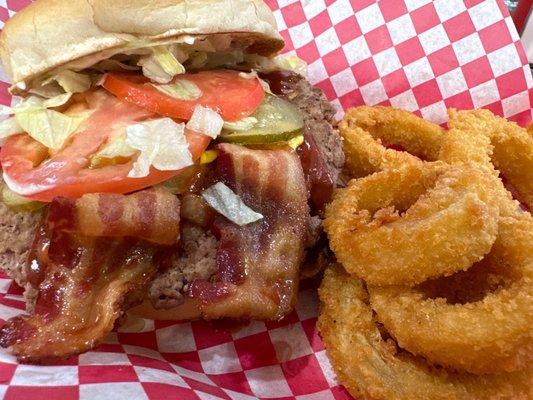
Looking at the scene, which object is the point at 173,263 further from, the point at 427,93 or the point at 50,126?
the point at 427,93

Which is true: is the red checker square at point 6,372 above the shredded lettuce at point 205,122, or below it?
below

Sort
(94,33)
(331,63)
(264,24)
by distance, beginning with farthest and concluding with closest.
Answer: (331,63) < (264,24) < (94,33)

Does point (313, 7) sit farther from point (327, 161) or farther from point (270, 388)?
point (270, 388)

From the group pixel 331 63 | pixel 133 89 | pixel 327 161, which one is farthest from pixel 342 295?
pixel 331 63

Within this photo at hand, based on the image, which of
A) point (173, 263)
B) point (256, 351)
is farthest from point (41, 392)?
point (256, 351)

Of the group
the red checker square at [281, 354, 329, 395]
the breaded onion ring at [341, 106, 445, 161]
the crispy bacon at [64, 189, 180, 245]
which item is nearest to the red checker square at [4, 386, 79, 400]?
the crispy bacon at [64, 189, 180, 245]

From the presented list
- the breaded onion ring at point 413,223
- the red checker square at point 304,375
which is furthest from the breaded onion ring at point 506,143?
the red checker square at point 304,375

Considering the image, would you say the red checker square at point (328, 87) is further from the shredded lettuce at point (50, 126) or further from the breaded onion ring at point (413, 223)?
the shredded lettuce at point (50, 126)
